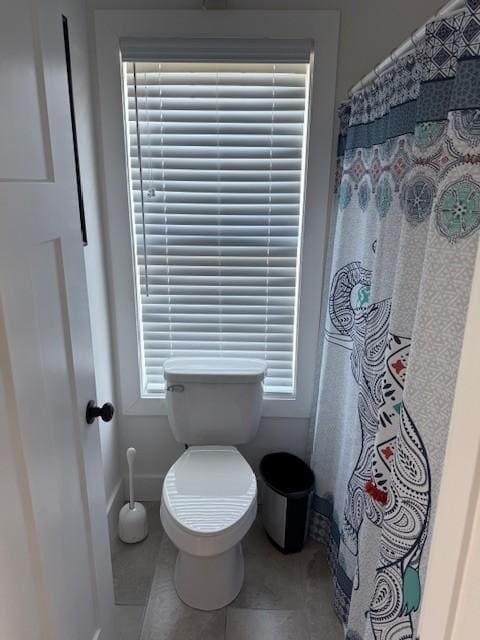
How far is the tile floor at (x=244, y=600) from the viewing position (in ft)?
5.48

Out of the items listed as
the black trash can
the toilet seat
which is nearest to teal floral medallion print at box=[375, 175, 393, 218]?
the toilet seat

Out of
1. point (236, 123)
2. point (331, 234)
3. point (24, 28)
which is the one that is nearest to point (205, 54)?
point (236, 123)

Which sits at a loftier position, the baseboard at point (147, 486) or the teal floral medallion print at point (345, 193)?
the teal floral medallion print at point (345, 193)

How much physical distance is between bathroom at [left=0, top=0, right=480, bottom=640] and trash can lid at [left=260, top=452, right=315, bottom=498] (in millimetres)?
11

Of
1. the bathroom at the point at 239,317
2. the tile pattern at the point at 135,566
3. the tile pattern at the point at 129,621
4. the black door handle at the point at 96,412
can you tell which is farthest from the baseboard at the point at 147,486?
the black door handle at the point at 96,412

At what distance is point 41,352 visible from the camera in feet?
3.04

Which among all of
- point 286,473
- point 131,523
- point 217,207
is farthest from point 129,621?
point 217,207

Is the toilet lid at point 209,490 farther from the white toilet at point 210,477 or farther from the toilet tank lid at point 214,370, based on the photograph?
the toilet tank lid at point 214,370

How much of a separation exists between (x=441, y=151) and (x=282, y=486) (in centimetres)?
156

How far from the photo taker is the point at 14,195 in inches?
32.1

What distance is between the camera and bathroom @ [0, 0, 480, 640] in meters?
0.87

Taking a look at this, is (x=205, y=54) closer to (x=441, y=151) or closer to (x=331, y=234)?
(x=331, y=234)

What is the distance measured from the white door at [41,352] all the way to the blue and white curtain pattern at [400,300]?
791 mm

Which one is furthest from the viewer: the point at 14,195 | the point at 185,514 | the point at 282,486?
the point at 282,486
